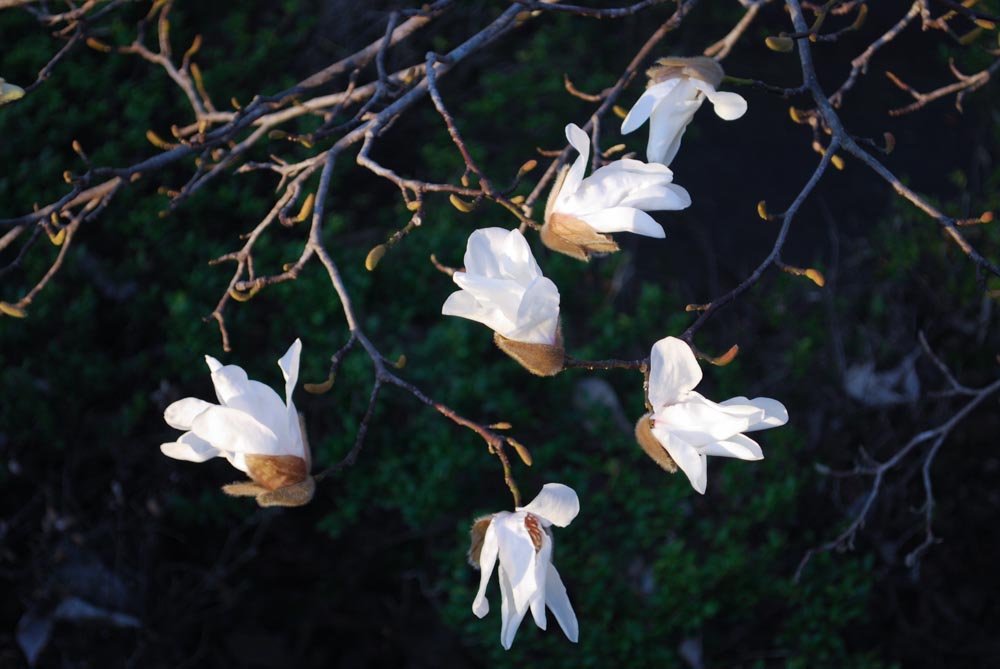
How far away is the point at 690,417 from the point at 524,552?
222 mm

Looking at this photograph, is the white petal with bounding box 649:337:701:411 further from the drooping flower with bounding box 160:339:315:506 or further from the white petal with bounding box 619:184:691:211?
the drooping flower with bounding box 160:339:315:506

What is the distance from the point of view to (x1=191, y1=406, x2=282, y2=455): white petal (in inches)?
41.2

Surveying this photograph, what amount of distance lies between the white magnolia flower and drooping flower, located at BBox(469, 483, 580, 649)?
0.17 metres

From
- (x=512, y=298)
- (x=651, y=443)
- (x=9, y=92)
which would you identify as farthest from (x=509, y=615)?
(x=9, y=92)

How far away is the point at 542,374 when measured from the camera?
1063 millimetres

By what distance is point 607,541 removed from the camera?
7.54ft

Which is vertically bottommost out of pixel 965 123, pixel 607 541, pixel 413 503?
pixel 965 123

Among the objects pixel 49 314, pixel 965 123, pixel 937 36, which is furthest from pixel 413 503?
pixel 937 36

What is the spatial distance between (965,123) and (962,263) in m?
1.78

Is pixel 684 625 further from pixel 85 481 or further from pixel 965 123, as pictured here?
pixel 965 123

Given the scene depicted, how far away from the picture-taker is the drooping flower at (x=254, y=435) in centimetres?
105

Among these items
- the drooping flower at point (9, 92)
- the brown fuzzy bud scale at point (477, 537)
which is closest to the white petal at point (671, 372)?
the brown fuzzy bud scale at point (477, 537)

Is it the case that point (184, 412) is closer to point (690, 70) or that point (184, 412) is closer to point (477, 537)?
point (477, 537)

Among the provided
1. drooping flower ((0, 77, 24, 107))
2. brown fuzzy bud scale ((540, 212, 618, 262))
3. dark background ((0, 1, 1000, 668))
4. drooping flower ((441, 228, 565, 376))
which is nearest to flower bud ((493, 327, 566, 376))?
drooping flower ((441, 228, 565, 376))
